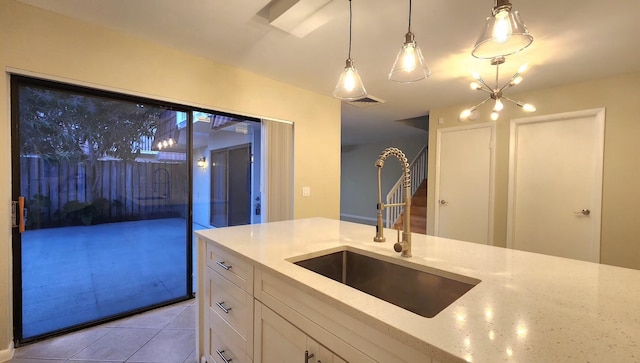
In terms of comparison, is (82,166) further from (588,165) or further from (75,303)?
(588,165)

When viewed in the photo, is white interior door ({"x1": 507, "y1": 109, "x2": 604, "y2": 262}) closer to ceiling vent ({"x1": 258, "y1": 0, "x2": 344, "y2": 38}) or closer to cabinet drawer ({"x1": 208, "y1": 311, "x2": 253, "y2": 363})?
ceiling vent ({"x1": 258, "y1": 0, "x2": 344, "y2": 38})

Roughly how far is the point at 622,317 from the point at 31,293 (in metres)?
3.42

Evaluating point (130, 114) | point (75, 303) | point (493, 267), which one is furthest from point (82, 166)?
point (493, 267)

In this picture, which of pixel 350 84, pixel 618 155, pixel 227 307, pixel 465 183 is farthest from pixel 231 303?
pixel 618 155

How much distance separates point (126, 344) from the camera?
82.1 inches

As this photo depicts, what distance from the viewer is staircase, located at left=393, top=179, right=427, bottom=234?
5.32m

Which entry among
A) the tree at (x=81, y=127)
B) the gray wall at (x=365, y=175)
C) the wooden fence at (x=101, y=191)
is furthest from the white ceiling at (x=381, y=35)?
the gray wall at (x=365, y=175)

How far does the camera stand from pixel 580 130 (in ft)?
10.8

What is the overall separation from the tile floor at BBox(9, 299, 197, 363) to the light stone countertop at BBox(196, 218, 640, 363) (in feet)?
4.19

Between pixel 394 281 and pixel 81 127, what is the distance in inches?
106

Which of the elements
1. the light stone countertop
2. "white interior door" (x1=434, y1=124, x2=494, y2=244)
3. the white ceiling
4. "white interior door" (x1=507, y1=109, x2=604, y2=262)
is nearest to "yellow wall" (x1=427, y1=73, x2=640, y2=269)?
"white interior door" (x1=507, y1=109, x2=604, y2=262)

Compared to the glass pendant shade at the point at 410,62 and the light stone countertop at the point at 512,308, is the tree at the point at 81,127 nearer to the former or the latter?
the light stone countertop at the point at 512,308

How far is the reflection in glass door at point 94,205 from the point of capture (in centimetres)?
208

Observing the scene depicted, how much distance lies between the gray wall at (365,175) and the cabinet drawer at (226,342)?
6803mm
